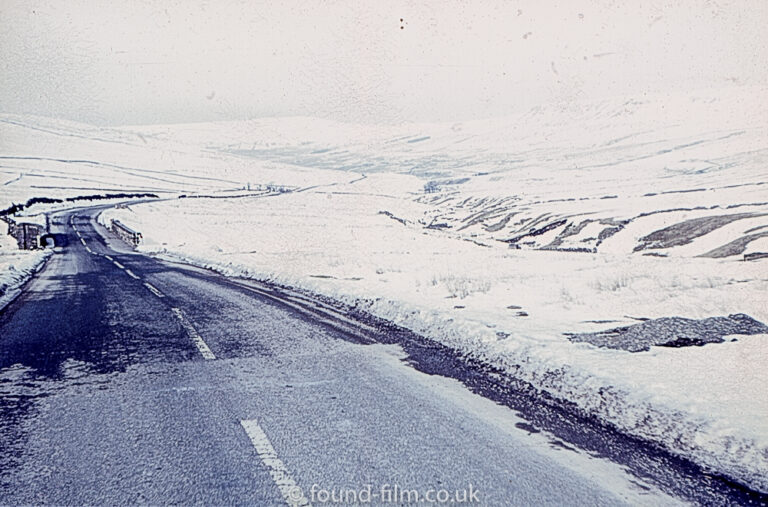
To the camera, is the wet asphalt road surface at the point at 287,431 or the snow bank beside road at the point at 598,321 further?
the snow bank beside road at the point at 598,321

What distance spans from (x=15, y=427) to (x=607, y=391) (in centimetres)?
569

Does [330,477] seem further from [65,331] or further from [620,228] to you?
[620,228]

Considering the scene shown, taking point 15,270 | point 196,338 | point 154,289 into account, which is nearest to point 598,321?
point 196,338

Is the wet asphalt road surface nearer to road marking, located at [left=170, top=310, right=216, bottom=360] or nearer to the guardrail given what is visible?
road marking, located at [left=170, top=310, right=216, bottom=360]

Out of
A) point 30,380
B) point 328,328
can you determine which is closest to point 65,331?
point 30,380

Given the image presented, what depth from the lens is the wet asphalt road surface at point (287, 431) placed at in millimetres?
3609

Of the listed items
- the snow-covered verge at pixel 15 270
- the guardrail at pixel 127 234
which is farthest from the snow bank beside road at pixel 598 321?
the guardrail at pixel 127 234

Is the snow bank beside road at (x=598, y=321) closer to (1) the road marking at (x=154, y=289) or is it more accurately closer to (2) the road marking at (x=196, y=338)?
(1) the road marking at (x=154, y=289)

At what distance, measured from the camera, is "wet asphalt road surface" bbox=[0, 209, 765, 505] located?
3.61 metres

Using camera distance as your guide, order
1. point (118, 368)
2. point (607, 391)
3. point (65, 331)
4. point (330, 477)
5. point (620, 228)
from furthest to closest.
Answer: point (620, 228)
point (65, 331)
point (118, 368)
point (607, 391)
point (330, 477)

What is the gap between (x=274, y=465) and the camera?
3.90m

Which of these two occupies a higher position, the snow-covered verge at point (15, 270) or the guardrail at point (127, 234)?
the guardrail at point (127, 234)

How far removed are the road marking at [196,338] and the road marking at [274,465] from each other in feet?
8.83

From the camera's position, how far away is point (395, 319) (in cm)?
934
